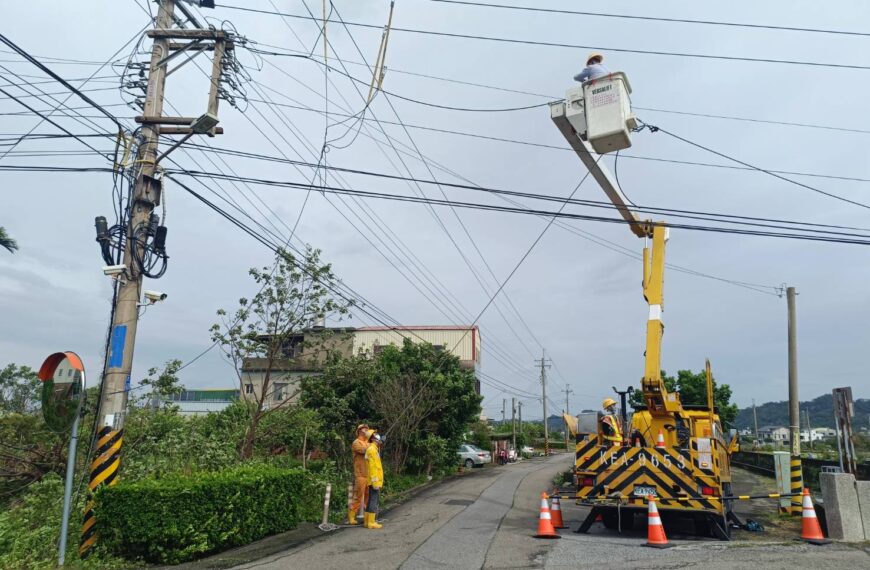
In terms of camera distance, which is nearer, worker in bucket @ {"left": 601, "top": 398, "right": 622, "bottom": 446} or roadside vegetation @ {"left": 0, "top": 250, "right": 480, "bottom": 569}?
roadside vegetation @ {"left": 0, "top": 250, "right": 480, "bottom": 569}

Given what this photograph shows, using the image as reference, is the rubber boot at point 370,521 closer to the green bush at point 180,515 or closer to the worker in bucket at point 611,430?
the green bush at point 180,515

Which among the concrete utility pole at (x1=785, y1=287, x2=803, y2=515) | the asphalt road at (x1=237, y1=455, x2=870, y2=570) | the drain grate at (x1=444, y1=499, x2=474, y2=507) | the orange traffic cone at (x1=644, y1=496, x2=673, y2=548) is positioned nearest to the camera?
the asphalt road at (x1=237, y1=455, x2=870, y2=570)

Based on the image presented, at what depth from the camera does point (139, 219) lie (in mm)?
10188

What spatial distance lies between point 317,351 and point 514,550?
8.52m

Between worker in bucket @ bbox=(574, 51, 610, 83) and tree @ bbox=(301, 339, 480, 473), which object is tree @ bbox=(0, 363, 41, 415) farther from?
worker in bucket @ bbox=(574, 51, 610, 83)

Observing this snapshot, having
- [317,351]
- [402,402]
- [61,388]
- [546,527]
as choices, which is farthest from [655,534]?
[402,402]

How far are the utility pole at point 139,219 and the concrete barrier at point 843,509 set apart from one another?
11559 millimetres

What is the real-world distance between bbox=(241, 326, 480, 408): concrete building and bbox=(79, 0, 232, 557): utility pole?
14.5ft

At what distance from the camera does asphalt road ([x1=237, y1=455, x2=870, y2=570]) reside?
319 inches

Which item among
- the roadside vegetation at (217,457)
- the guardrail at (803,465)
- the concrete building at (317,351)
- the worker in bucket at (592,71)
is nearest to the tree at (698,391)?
the guardrail at (803,465)

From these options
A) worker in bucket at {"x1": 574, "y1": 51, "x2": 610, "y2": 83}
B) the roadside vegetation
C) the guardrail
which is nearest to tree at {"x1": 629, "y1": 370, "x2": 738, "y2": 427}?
the guardrail

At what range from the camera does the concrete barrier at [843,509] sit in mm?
9570

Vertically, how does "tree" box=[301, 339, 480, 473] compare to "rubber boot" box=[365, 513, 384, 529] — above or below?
above

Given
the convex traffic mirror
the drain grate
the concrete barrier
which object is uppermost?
the convex traffic mirror
